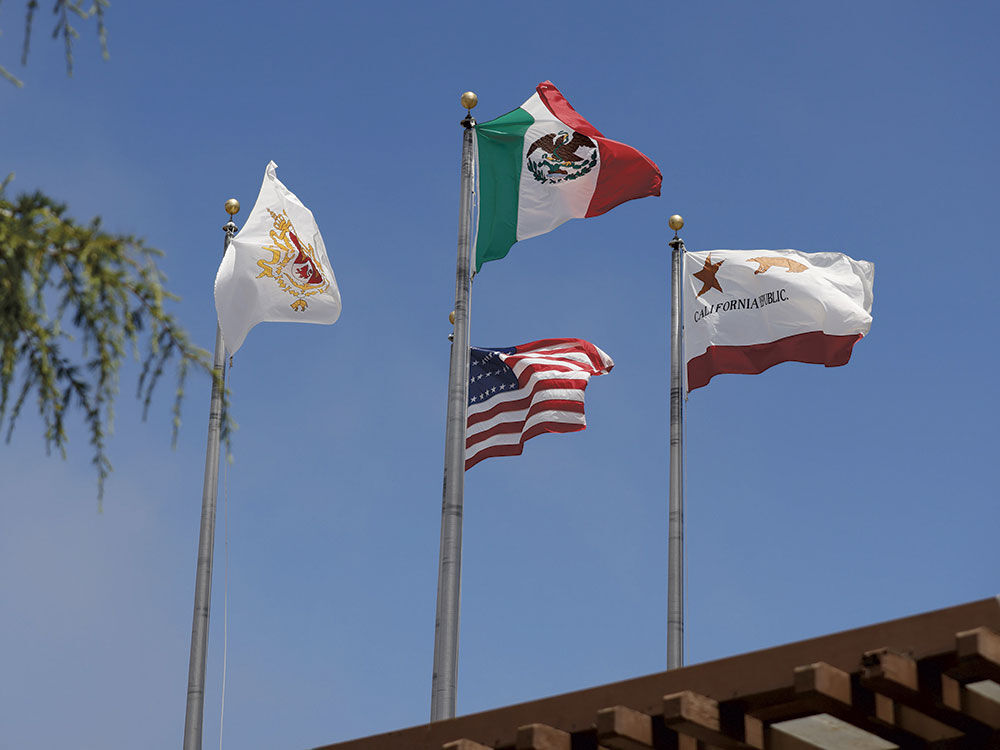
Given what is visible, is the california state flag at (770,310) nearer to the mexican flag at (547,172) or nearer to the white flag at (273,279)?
the mexican flag at (547,172)

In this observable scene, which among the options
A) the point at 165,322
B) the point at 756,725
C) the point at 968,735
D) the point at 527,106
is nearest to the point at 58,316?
the point at 165,322

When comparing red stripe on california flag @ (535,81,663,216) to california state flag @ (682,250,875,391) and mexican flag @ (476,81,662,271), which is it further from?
california state flag @ (682,250,875,391)

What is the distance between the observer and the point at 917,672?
5.33 meters

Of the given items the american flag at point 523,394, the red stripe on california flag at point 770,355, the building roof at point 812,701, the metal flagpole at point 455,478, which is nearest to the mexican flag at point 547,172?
the metal flagpole at point 455,478

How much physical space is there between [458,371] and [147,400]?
27.7 feet

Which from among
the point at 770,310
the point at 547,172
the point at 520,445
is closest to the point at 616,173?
the point at 547,172

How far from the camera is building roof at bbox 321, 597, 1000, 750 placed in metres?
5.25

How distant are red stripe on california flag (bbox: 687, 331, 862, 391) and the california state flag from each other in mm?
11

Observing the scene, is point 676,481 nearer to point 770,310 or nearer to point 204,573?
point 770,310

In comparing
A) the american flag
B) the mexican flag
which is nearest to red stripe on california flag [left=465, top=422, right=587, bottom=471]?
the american flag

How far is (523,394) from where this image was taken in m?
15.5

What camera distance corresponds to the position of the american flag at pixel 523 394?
15.3 m

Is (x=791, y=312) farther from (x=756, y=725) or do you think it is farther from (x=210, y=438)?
(x=756, y=725)

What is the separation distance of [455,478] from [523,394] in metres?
3.00
